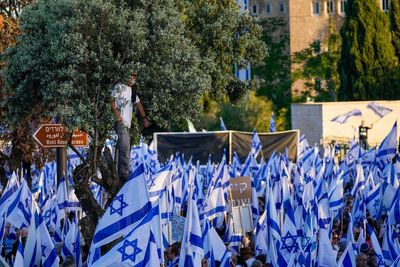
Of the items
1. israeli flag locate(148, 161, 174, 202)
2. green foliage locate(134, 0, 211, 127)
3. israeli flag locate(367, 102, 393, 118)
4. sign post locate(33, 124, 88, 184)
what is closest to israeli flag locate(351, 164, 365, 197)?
israeli flag locate(148, 161, 174, 202)

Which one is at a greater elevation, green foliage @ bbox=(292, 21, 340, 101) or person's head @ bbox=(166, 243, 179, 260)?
green foliage @ bbox=(292, 21, 340, 101)

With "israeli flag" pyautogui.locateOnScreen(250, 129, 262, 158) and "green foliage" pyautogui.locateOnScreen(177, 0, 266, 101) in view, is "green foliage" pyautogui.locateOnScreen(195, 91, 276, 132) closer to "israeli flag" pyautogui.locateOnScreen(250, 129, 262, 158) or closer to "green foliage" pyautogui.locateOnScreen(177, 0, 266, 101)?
"israeli flag" pyautogui.locateOnScreen(250, 129, 262, 158)

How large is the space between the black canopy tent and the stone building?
192 ft

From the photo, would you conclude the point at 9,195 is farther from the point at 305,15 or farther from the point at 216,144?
the point at 305,15

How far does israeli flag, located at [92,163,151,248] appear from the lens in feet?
42.4

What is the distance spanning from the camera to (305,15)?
9969 cm

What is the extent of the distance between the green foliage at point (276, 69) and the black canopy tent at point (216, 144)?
1858 inches

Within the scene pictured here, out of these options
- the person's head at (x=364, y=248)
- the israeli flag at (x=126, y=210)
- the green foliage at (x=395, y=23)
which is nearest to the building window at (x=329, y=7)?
the green foliage at (x=395, y=23)

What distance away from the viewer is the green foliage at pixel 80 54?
15.9 m

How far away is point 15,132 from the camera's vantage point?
82.4ft

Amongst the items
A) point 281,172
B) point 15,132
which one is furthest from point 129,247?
point 15,132

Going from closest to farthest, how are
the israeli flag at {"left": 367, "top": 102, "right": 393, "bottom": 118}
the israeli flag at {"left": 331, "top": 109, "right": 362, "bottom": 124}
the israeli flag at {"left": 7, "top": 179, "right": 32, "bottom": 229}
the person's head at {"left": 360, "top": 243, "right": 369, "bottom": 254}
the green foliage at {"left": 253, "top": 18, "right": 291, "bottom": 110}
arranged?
1. the person's head at {"left": 360, "top": 243, "right": 369, "bottom": 254}
2. the israeli flag at {"left": 7, "top": 179, "right": 32, "bottom": 229}
3. the israeli flag at {"left": 331, "top": 109, "right": 362, "bottom": 124}
4. the israeli flag at {"left": 367, "top": 102, "right": 393, "bottom": 118}
5. the green foliage at {"left": 253, "top": 18, "right": 291, "bottom": 110}

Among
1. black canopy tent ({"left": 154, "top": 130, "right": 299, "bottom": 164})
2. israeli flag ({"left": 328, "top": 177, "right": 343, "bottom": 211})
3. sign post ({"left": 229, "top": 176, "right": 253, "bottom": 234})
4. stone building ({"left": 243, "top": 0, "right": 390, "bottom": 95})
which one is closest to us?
sign post ({"left": 229, "top": 176, "right": 253, "bottom": 234})

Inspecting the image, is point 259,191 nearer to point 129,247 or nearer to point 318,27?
point 129,247
